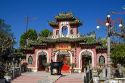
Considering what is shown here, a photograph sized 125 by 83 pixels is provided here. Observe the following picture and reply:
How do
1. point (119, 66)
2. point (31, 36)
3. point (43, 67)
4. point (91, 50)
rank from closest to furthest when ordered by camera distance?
point (119, 66) → point (91, 50) → point (43, 67) → point (31, 36)

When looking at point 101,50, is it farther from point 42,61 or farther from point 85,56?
point 42,61

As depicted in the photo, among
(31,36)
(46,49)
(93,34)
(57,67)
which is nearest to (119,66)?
(57,67)

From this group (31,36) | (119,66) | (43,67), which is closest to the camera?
(119,66)

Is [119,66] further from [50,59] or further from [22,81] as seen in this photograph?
[50,59]

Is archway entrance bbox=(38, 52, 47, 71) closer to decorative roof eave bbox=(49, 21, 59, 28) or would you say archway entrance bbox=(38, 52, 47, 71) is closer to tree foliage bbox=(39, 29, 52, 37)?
decorative roof eave bbox=(49, 21, 59, 28)

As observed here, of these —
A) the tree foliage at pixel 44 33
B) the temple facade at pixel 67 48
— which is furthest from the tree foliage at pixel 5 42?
the tree foliage at pixel 44 33

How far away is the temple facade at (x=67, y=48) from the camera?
39312 mm

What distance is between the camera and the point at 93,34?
3975cm

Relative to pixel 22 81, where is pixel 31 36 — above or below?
above

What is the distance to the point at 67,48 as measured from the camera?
132 feet

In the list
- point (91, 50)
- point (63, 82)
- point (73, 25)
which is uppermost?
point (73, 25)

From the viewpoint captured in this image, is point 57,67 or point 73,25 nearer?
point 57,67

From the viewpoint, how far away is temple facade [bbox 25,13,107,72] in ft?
129

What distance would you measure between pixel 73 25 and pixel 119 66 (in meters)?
14.2
